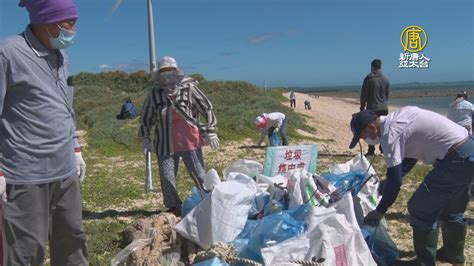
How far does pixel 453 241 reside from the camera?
11.4 feet

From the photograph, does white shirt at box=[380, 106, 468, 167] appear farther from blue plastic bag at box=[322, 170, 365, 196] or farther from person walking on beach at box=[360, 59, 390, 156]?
person walking on beach at box=[360, 59, 390, 156]

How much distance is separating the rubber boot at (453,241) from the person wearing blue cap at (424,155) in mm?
246

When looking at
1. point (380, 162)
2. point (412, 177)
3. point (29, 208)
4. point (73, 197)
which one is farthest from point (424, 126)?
point (380, 162)

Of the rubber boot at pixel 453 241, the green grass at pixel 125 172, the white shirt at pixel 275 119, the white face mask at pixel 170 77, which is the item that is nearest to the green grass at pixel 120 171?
the green grass at pixel 125 172

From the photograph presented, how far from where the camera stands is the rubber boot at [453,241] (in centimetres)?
343

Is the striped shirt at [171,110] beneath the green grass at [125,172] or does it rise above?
above

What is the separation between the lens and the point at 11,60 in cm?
228

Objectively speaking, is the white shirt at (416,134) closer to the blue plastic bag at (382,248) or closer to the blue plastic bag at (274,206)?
the blue plastic bag at (382,248)

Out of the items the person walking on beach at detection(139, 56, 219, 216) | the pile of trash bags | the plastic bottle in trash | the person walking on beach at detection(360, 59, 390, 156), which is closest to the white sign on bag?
the pile of trash bags

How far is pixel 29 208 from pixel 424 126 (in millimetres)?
2410

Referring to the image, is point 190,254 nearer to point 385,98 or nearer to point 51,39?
point 51,39

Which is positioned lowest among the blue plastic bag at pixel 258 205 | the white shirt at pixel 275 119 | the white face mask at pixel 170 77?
the blue plastic bag at pixel 258 205

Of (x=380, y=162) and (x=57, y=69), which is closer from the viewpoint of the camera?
(x=57, y=69)

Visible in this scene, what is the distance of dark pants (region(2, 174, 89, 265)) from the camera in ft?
7.81
